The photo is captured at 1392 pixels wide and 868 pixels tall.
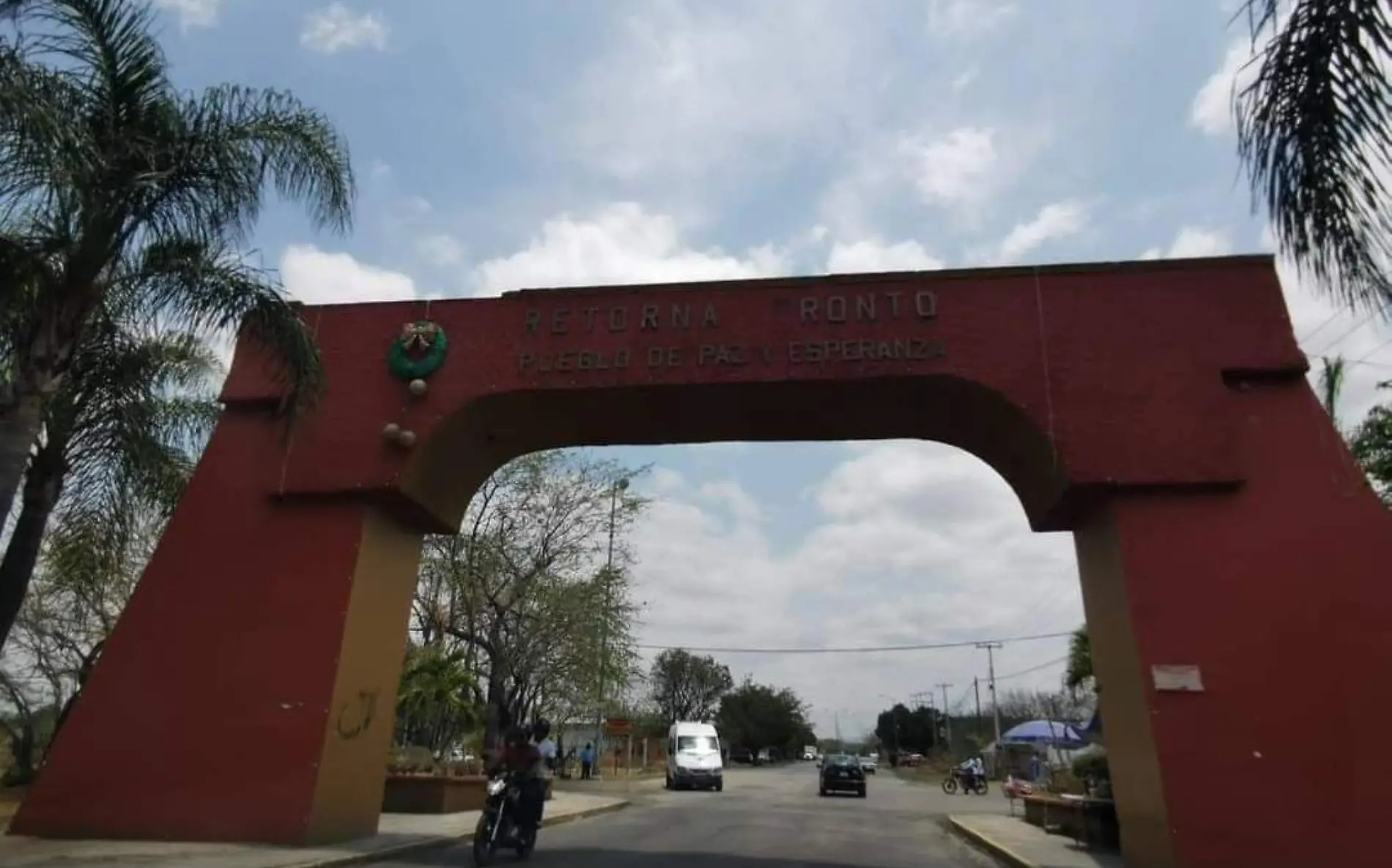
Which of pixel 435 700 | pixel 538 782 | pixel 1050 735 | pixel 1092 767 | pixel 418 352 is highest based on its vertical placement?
pixel 418 352

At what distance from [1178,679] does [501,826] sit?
24.1 ft

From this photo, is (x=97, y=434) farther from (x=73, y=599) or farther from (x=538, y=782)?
(x=73, y=599)

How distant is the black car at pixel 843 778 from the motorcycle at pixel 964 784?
23.8 ft

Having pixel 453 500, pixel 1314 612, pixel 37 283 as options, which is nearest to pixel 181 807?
pixel 453 500

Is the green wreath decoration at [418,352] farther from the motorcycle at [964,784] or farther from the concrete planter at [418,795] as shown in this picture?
the motorcycle at [964,784]

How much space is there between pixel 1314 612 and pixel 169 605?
1272 cm

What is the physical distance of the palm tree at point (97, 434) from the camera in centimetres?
1063

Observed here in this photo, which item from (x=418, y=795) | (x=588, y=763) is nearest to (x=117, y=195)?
(x=418, y=795)

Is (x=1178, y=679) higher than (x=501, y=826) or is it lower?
higher

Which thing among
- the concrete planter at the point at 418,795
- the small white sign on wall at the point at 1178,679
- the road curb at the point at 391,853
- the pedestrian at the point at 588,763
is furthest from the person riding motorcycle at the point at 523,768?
the pedestrian at the point at 588,763

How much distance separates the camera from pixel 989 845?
14469mm

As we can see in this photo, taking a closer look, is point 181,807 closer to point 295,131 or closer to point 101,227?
point 101,227

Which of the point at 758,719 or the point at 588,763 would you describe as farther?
the point at 758,719

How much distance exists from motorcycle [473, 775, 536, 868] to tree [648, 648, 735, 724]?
70088 mm
